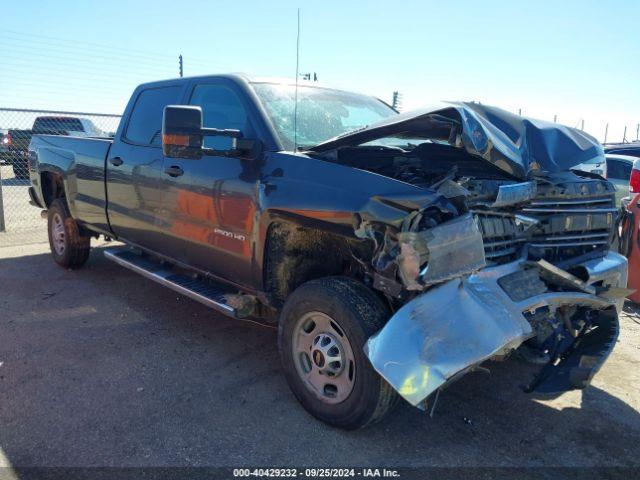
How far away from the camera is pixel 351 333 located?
2.78m

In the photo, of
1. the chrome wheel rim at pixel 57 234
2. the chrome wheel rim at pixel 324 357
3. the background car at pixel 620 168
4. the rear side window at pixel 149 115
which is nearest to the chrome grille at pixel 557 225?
the chrome wheel rim at pixel 324 357

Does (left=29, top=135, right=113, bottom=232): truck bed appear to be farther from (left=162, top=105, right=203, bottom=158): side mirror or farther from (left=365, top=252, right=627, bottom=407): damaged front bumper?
(left=365, top=252, right=627, bottom=407): damaged front bumper

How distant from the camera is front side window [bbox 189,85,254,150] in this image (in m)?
3.79

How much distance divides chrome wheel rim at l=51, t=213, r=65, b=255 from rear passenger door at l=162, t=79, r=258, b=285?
259cm

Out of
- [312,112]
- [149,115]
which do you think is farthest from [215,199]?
[149,115]

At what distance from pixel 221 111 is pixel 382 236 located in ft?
6.42

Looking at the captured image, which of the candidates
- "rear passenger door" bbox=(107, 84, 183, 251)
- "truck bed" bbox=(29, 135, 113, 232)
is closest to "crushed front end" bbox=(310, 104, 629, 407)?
"rear passenger door" bbox=(107, 84, 183, 251)

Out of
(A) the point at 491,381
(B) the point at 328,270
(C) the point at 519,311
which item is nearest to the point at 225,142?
(B) the point at 328,270

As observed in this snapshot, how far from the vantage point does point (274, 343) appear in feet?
14.2

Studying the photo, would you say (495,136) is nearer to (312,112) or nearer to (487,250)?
(487,250)

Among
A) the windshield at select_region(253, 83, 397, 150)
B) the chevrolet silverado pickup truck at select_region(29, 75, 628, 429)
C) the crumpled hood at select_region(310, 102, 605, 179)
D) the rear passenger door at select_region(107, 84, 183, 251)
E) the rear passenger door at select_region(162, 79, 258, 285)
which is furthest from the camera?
the rear passenger door at select_region(107, 84, 183, 251)

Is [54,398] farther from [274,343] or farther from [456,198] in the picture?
[456,198]

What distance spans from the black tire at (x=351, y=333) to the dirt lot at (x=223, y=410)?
0.14 metres

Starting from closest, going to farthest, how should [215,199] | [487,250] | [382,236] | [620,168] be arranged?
[382,236], [487,250], [215,199], [620,168]
